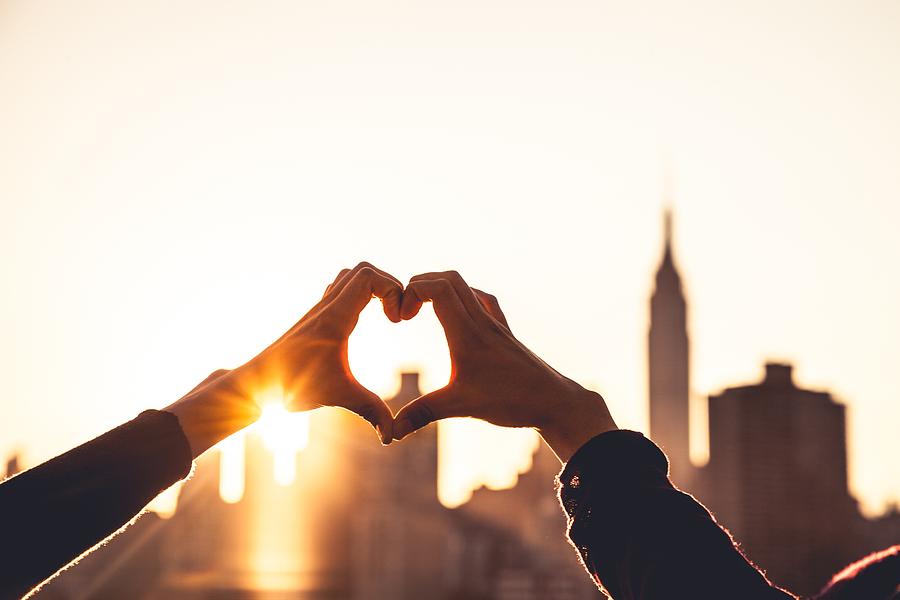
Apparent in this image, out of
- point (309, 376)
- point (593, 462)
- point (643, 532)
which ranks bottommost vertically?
point (643, 532)

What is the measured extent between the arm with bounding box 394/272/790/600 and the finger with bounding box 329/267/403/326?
0.21 feet

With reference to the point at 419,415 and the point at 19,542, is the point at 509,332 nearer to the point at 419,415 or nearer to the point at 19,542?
the point at 419,415

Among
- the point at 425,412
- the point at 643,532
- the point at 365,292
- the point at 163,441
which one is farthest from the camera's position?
the point at 365,292

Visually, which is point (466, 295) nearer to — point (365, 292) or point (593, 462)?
point (365, 292)

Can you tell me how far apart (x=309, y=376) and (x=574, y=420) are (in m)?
0.75

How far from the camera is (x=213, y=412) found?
2.59m

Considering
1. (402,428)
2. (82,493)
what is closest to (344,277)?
(402,428)

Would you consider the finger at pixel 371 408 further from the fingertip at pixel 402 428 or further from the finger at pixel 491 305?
the finger at pixel 491 305

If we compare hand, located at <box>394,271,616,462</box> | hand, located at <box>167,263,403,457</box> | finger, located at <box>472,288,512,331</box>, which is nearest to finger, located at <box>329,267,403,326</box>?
hand, located at <box>167,263,403,457</box>

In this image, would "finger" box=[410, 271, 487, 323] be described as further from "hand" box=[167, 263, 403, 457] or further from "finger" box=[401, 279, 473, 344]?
"hand" box=[167, 263, 403, 457]

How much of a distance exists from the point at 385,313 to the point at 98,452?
1.53 metres

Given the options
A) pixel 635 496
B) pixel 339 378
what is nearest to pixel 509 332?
pixel 339 378

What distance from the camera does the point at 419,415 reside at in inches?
117

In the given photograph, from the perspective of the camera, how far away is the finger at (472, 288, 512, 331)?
301 centimetres
